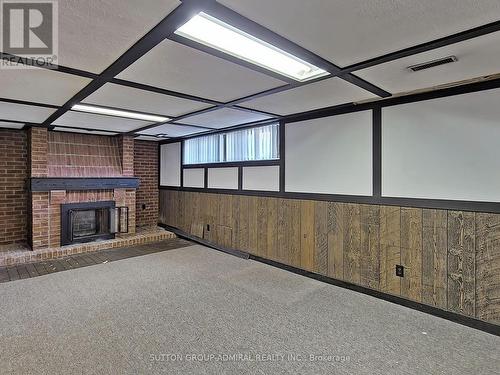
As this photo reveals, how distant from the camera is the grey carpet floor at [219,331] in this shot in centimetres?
212

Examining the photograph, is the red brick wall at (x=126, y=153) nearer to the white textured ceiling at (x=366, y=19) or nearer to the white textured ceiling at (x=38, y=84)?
the white textured ceiling at (x=38, y=84)

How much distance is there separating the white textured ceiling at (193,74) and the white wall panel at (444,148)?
59.3 inches

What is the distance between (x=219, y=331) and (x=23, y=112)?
374cm

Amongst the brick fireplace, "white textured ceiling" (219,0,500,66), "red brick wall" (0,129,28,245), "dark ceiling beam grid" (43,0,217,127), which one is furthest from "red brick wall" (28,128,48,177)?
"white textured ceiling" (219,0,500,66)

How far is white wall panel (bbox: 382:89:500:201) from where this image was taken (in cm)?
259

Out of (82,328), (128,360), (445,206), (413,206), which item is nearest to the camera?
(128,360)

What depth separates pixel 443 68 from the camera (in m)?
2.24

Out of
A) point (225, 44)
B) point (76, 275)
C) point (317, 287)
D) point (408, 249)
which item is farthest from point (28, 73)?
point (408, 249)

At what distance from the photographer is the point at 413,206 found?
3.05 metres

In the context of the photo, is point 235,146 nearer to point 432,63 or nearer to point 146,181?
point 146,181

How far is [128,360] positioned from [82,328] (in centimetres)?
73

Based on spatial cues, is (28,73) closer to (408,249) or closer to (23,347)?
(23,347)

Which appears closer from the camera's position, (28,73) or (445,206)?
(28,73)

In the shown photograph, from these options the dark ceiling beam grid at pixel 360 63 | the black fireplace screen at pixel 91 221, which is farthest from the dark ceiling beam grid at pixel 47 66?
the black fireplace screen at pixel 91 221
